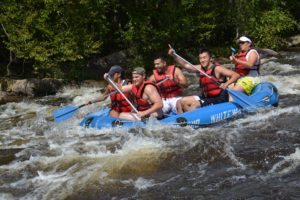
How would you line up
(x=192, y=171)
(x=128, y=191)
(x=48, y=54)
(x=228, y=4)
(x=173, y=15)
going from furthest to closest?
(x=228, y=4)
(x=173, y=15)
(x=48, y=54)
(x=192, y=171)
(x=128, y=191)

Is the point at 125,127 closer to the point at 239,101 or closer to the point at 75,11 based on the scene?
the point at 239,101

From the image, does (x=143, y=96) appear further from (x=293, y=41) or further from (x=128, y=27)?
(x=293, y=41)

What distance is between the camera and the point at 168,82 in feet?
27.0

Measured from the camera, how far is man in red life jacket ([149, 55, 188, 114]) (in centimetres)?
818

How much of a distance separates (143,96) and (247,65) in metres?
2.27

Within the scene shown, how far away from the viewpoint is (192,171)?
5820 millimetres

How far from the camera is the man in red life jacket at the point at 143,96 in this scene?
7355 millimetres

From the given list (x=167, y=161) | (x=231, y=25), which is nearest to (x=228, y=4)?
(x=231, y=25)

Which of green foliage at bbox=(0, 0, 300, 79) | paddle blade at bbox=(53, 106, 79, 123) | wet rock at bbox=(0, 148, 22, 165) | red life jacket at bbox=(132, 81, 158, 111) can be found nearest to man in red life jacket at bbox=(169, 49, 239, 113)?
red life jacket at bbox=(132, 81, 158, 111)

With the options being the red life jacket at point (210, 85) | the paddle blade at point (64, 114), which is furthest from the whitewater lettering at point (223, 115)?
the paddle blade at point (64, 114)

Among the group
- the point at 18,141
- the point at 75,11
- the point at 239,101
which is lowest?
the point at 18,141

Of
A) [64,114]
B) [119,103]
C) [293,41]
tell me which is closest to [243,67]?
[119,103]

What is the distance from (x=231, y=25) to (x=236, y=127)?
13686 millimetres

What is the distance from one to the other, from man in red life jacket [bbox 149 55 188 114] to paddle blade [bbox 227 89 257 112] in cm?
84
